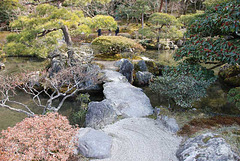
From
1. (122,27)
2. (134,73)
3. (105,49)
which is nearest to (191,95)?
(134,73)

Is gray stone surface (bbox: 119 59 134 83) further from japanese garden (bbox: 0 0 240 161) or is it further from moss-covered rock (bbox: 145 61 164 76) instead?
moss-covered rock (bbox: 145 61 164 76)

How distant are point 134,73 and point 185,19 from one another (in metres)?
12.0

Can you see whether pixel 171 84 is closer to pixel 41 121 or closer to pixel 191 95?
pixel 191 95

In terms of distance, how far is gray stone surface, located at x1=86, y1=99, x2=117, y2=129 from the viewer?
5926mm

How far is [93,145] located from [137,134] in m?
1.45

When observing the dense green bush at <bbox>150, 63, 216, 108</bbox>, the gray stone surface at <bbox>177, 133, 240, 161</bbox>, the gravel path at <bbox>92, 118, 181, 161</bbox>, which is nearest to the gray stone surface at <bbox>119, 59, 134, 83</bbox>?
the dense green bush at <bbox>150, 63, 216, 108</bbox>

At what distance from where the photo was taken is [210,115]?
6.29 meters

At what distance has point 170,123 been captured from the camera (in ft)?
18.5

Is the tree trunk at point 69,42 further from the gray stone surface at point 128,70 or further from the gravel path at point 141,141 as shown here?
the gravel path at point 141,141

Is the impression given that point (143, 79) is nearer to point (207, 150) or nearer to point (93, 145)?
point (93, 145)

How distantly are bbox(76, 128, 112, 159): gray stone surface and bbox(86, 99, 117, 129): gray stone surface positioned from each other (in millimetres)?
1010

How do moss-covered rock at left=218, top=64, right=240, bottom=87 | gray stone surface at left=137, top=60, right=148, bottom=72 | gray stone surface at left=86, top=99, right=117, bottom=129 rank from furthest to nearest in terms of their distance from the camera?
gray stone surface at left=137, top=60, right=148, bottom=72, moss-covered rock at left=218, top=64, right=240, bottom=87, gray stone surface at left=86, top=99, right=117, bottom=129

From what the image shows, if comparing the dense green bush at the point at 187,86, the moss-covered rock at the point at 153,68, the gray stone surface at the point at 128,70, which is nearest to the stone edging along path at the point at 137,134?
the dense green bush at the point at 187,86

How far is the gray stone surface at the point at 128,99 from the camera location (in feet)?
22.0
